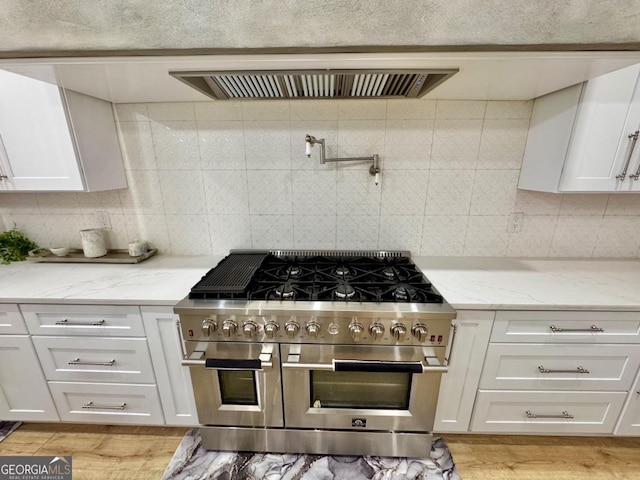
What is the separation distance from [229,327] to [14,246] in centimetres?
177

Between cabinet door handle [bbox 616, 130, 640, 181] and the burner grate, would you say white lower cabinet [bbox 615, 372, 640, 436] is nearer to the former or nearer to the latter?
cabinet door handle [bbox 616, 130, 640, 181]

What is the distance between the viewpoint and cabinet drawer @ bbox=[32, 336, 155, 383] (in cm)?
135

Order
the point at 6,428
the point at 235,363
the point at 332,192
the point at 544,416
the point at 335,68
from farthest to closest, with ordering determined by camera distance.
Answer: the point at 332,192 < the point at 6,428 < the point at 544,416 < the point at 235,363 < the point at 335,68

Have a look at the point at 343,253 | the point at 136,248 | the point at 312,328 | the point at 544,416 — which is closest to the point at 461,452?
the point at 544,416

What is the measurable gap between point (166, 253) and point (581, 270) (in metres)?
2.70

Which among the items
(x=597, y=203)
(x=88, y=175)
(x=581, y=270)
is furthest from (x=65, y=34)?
(x=597, y=203)

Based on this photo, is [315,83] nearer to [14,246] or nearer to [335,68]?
[335,68]

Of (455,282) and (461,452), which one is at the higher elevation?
(455,282)

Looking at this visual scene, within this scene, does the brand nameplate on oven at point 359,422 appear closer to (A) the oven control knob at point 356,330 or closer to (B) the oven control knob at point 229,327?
(A) the oven control knob at point 356,330

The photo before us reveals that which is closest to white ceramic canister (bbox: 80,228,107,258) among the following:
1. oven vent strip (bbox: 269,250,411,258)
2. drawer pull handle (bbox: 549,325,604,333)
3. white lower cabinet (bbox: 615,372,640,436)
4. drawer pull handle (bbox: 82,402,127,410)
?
drawer pull handle (bbox: 82,402,127,410)

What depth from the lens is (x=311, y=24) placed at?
840 millimetres

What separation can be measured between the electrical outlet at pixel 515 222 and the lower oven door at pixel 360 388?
1079mm

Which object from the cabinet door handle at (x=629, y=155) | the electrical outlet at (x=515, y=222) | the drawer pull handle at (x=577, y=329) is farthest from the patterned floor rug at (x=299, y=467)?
the cabinet door handle at (x=629, y=155)

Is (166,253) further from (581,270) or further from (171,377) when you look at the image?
(581,270)
